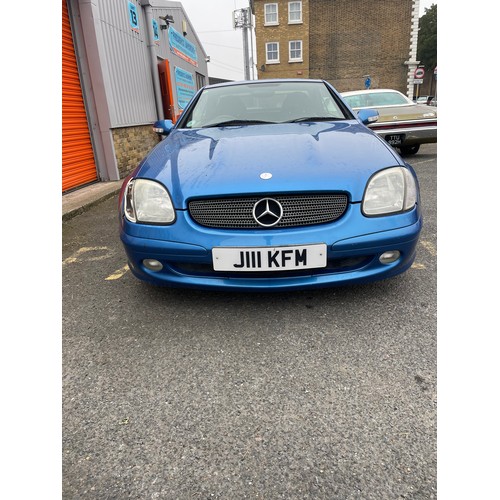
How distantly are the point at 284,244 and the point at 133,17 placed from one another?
766 cm

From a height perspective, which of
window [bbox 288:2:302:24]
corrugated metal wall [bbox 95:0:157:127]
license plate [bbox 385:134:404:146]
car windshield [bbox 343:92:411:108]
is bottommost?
license plate [bbox 385:134:404:146]

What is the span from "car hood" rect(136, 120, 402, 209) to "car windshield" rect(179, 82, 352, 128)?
0.42m

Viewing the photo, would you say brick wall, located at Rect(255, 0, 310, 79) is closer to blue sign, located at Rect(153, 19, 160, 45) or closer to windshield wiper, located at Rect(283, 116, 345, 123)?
blue sign, located at Rect(153, 19, 160, 45)

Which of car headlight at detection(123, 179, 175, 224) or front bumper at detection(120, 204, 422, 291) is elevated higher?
car headlight at detection(123, 179, 175, 224)

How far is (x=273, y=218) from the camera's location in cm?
179

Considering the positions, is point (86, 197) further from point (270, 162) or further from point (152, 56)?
point (152, 56)

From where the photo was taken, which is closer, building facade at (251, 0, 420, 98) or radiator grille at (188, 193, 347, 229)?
radiator grille at (188, 193, 347, 229)

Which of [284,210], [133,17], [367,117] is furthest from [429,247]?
[133,17]

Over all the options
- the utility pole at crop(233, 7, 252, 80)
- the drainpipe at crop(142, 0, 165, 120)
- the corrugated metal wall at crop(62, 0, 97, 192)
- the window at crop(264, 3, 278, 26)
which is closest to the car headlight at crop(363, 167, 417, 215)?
the corrugated metal wall at crop(62, 0, 97, 192)

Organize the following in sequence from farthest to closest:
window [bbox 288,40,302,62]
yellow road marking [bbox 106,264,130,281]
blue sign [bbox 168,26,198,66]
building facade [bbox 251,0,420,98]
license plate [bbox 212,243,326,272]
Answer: window [bbox 288,40,302,62], building facade [bbox 251,0,420,98], blue sign [bbox 168,26,198,66], yellow road marking [bbox 106,264,130,281], license plate [bbox 212,243,326,272]

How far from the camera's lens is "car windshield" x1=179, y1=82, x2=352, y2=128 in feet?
9.19

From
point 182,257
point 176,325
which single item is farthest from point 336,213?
point 176,325

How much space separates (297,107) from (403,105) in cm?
522

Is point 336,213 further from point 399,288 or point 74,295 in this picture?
point 74,295
